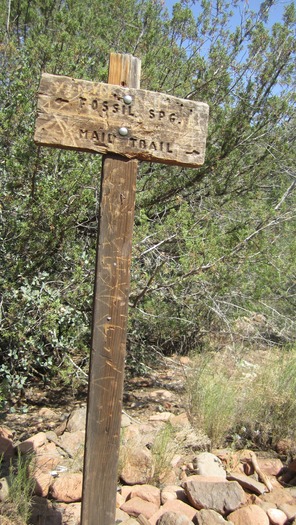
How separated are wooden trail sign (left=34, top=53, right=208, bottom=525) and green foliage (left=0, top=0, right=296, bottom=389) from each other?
1618mm

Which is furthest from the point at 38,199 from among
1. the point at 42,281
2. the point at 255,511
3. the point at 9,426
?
the point at 255,511

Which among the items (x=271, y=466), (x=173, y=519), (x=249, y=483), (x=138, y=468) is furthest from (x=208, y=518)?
(x=271, y=466)

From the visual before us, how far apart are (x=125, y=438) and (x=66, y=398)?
1179 mm

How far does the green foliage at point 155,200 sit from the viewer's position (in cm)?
411

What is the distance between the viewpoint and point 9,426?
4.14 meters

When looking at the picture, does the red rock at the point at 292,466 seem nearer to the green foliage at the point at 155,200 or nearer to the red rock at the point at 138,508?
the red rock at the point at 138,508

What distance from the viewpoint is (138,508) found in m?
3.00

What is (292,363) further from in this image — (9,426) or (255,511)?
(9,426)

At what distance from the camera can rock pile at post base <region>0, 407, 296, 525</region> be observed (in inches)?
115

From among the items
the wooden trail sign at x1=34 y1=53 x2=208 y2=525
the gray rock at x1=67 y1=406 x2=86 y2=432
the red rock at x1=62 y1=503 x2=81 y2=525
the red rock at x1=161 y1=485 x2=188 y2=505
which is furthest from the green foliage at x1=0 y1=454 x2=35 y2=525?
the gray rock at x1=67 y1=406 x2=86 y2=432

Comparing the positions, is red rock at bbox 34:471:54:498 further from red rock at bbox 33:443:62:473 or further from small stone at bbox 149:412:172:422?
small stone at bbox 149:412:172:422

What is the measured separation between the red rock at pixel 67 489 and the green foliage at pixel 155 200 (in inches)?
40.4

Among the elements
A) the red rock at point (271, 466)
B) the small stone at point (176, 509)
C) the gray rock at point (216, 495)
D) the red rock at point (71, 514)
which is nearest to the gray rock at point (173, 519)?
the small stone at point (176, 509)

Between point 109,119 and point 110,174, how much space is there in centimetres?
23
